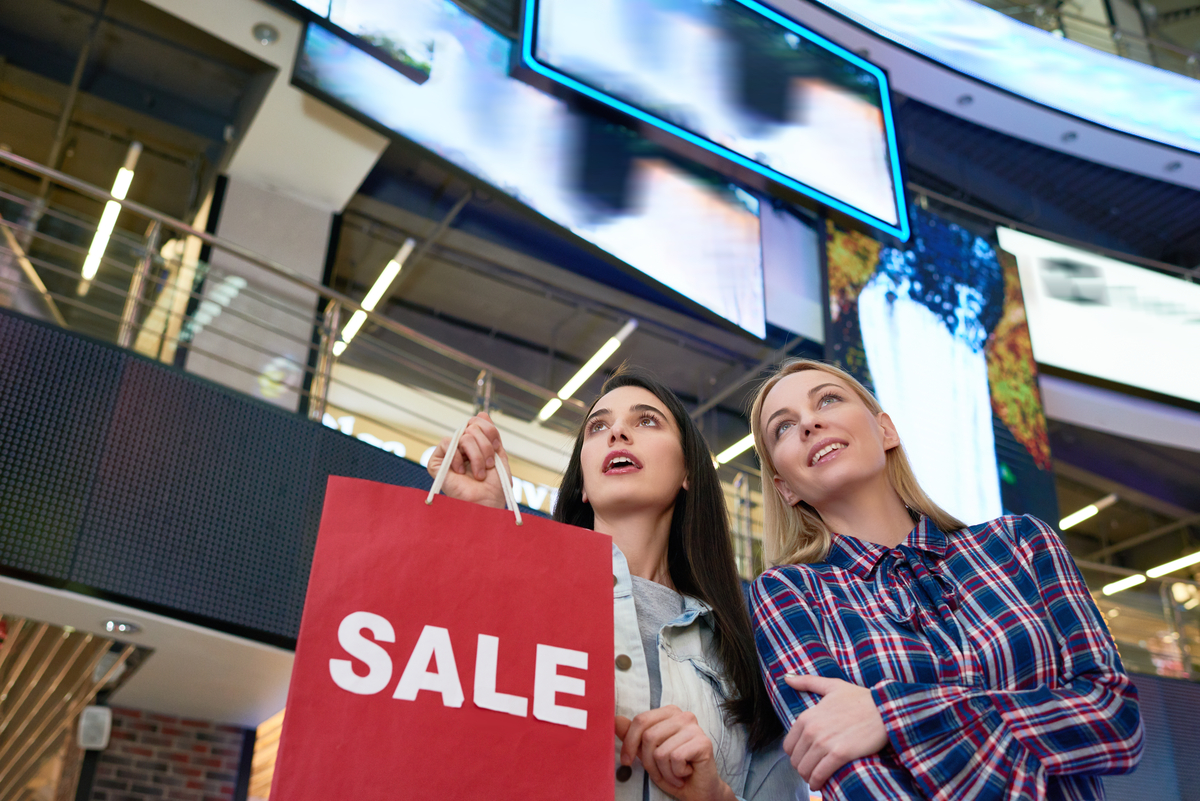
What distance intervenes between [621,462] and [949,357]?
19.2 feet

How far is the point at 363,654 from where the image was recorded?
43.9 inches

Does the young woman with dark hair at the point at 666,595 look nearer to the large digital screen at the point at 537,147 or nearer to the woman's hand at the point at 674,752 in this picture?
the woman's hand at the point at 674,752

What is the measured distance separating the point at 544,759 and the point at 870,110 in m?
7.45

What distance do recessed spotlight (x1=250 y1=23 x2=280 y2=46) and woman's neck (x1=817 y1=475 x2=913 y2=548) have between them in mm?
5207

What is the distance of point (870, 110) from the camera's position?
770 centimetres

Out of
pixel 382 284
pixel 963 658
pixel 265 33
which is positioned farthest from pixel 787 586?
pixel 382 284

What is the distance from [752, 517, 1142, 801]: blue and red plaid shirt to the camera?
118cm

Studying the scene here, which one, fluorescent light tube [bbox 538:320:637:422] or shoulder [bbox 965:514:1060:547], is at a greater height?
fluorescent light tube [bbox 538:320:637:422]

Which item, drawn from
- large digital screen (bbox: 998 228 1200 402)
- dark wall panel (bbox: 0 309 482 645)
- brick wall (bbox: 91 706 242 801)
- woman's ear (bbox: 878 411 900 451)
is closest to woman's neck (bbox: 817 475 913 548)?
woman's ear (bbox: 878 411 900 451)

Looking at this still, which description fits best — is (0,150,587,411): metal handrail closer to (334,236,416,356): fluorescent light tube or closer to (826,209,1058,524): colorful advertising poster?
(826,209,1058,524): colorful advertising poster

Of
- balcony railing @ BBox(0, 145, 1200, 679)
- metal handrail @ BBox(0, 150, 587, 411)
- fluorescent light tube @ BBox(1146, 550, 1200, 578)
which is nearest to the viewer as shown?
metal handrail @ BBox(0, 150, 587, 411)

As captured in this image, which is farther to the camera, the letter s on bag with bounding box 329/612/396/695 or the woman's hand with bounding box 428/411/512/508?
the woman's hand with bounding box 428/411/512/508

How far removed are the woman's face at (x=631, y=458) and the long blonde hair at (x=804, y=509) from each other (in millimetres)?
154

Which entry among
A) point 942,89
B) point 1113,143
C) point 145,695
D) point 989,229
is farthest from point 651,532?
point 1113,143
